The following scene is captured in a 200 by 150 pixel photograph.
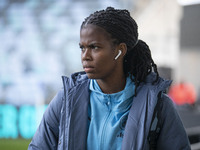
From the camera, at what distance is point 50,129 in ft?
5.48

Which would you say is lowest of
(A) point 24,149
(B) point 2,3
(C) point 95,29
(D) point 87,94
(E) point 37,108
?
(A) point 24,149

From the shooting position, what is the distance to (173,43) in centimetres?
957

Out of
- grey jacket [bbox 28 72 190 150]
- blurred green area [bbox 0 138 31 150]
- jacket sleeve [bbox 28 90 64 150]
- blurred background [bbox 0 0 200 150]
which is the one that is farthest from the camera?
blurred background [bbox 0 0 200 150]

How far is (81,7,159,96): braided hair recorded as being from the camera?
163 centimetres

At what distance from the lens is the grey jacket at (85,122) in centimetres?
155

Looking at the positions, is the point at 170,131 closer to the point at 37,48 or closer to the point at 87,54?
the point at 87,54

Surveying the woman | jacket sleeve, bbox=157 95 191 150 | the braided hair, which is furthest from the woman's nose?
jacket sleeve, bbox=157 95 191 150

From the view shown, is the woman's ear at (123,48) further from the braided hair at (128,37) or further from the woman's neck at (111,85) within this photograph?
the woman's neck at (111,85)

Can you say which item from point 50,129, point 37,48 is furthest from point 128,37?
point 37,48

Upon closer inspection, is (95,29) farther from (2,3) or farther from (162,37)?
(162,37)

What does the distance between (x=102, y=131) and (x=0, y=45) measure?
634cm

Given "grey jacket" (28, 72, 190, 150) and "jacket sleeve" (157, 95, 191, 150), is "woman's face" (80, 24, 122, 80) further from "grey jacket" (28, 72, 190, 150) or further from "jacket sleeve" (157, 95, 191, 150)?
"jacket sleeve" (157, 95, 191, 150)

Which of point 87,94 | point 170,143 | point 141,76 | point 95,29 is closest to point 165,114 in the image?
point 170,143

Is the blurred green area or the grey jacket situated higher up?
the grey jacket
